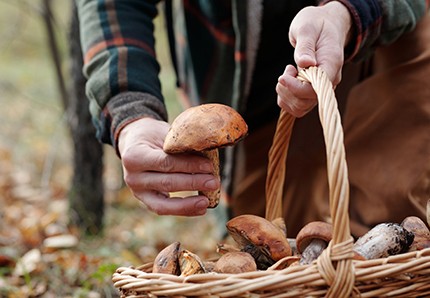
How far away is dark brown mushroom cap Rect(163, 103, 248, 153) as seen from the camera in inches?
42.1

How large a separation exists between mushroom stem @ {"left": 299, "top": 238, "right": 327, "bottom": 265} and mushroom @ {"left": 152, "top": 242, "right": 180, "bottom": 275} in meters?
0.22

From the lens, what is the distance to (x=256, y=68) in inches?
77.5

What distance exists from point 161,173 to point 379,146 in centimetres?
78

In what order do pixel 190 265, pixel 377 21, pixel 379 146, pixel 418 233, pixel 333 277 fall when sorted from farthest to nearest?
pixel 379 146
pixel 377 21
pixel 418 233
pixel 190 265
pixel 333 277

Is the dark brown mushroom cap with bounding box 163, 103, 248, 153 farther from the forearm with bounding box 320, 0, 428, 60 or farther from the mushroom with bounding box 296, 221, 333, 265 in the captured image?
the forearm with bounding box 320, 0, 428, 60

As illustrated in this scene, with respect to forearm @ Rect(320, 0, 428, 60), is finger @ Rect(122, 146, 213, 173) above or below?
below

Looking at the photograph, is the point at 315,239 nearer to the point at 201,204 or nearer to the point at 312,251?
the point at 312,251

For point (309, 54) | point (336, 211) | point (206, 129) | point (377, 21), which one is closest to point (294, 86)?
point (309, 54)

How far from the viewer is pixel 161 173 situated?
3.96 ft

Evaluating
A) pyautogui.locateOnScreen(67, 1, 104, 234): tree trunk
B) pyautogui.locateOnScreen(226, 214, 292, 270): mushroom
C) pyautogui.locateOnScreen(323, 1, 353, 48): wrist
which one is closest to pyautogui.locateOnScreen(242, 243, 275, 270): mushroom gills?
pyautogui.locateOnScreen(226, 214, 292, 270): mushroom

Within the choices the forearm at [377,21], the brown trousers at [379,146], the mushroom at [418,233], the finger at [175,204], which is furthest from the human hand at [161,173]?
the brown trousers at [379,146]

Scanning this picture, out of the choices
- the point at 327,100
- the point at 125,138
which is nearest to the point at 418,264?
the point at 327,100

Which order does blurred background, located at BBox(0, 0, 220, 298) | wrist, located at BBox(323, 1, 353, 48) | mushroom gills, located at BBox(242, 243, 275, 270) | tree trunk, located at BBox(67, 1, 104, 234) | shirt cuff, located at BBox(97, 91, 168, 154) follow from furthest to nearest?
tree trunk, located at BBox(67, 1, 104, 234), blurred background, located at BBox(0, 0, 220, 298), shirt cuff, located at BBox(97, 91, 168, 154), wrist, located at BBox(323, 1, 353, 48), mushroom gills, located at BBox(242, 243, 275, 270)

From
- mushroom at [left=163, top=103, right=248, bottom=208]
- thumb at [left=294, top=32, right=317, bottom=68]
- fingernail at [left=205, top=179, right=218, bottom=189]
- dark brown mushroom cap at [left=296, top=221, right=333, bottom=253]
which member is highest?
thumb at [left=294, top=32, right=317, bottom=68]
